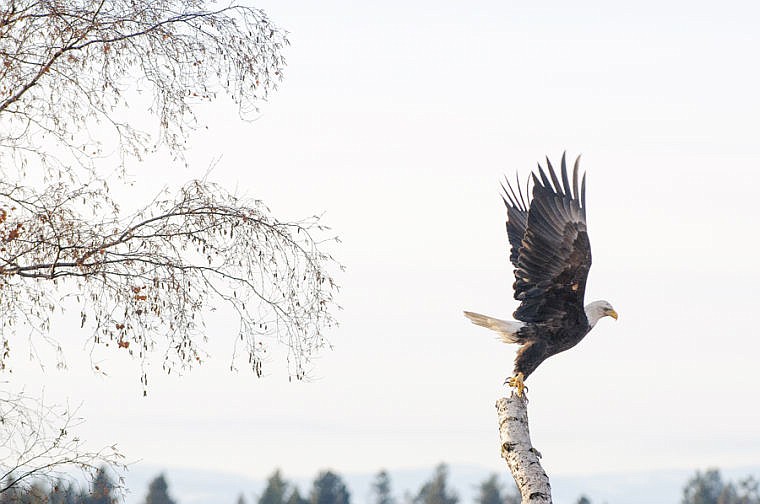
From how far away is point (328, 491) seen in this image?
51.6 metres

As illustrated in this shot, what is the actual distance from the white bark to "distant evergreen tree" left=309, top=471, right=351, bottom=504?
43521 mm

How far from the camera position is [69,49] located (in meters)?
8.60

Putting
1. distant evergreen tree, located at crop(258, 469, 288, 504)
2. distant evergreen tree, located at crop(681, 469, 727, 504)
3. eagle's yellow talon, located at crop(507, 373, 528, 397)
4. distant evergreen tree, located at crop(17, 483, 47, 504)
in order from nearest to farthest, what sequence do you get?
distant evergreen tree, located at crop(17, 483, 47, 504)
eagle's yellow talon, located at crop(507, 373, 528, 397)
distant evergreen tree, located at crop(258, 469, 288, 504)
distant evergreen tree, located at crop(681, 469, 727, 504)

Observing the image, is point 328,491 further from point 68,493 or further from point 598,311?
point 68,493

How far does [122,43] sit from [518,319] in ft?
15.5

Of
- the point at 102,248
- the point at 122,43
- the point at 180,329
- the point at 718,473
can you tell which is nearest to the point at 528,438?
the point at 180,329

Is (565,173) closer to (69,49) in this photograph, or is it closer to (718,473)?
(69,49)

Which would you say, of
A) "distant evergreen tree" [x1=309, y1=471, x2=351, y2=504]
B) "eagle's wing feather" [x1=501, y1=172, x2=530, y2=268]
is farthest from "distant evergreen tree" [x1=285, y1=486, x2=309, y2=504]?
"eagle's wing feather" [x1=501, y1=172, x2=530, y2=268]

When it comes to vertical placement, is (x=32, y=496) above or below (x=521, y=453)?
below

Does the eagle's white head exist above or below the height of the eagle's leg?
above

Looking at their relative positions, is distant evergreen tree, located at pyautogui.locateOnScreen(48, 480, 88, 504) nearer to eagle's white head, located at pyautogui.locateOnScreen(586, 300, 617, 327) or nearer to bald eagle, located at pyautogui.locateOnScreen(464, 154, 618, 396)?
bald eagle, located at pyautogui.locateOnScreen(464, 154, 618, 396)

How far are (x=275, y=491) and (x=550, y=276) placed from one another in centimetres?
4642

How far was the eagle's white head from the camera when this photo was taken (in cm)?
1191

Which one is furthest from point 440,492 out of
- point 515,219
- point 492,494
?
point 515,219
